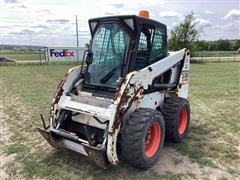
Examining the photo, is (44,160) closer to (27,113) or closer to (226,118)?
(27,113)

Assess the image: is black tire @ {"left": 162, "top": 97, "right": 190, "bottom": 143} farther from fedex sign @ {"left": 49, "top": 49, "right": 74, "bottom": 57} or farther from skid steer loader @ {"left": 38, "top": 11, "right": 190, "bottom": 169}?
fedex sign @ {"left": 49, "top": 49, "right": 74, "bottom": 57}

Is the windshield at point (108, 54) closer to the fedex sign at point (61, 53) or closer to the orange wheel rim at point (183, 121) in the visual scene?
the orange wheel rim at point (183, 121)

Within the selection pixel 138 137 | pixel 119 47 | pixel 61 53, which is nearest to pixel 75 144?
pixel 138 137

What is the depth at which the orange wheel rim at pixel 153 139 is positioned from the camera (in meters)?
3.63

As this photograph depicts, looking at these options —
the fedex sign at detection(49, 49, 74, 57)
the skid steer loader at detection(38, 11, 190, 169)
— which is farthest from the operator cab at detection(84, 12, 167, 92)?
the fedex sign at detection(49, 49, 74, 57)

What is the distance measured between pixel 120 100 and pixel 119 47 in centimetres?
100

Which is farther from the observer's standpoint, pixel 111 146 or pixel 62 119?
pixel 62 119

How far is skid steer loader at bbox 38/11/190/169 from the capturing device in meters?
3.24

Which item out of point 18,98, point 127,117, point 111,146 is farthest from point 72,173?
point 18,98

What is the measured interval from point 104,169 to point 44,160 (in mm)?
1005

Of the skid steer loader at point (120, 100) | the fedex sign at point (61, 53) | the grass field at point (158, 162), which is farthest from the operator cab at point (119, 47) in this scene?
the fedex sign at point (61, 53)

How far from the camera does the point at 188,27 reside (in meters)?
26.8

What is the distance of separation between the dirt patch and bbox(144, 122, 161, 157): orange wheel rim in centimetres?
24

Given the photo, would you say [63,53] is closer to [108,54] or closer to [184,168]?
[108,54]
